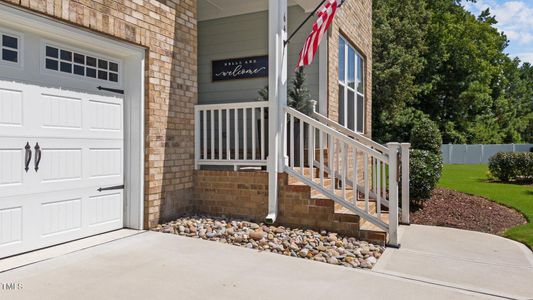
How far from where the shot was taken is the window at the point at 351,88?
325 inches

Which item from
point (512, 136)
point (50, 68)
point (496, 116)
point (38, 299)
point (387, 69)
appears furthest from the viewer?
point (512, 136)

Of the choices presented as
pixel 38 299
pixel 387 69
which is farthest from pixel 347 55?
pixel 387 69

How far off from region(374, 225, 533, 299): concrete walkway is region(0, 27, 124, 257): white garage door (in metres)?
3.40

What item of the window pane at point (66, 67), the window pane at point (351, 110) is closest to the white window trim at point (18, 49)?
the window pane at point (66, 67)

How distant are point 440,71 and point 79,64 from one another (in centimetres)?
2653

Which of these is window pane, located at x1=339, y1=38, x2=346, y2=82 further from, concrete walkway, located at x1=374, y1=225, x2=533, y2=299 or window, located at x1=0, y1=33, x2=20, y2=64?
window, located at x1=0, y1=33, x2=20, y2=64

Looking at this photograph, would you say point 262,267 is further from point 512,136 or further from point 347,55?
point 512,136

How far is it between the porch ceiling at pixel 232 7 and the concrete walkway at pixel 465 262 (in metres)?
4.37

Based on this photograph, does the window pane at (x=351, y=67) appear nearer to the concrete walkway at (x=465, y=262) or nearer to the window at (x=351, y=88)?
the window at (x=351, y=88)

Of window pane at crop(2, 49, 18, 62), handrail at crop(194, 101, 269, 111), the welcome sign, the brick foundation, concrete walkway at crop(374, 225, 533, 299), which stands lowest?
concrete walkway at crop(374, 225, 533, 299)

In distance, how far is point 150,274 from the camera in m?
3.50

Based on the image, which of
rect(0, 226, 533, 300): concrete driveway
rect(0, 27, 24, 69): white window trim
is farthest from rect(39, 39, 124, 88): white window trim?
rect(0, 226, 533, 300): concrete driveway

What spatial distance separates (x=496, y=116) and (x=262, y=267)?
3341 centimetres

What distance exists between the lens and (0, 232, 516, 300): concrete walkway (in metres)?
3.10
